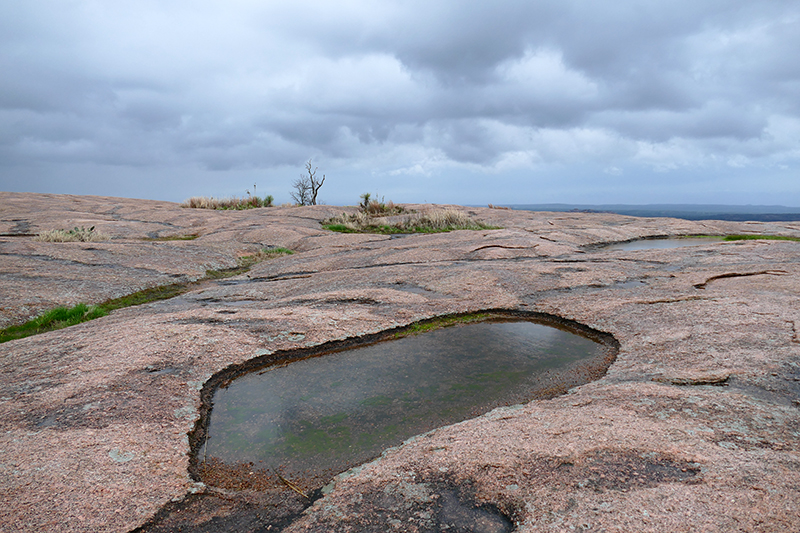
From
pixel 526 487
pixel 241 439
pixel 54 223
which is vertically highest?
pixel 54 223

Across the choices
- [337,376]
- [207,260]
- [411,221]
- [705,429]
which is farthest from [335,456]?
[411,221]

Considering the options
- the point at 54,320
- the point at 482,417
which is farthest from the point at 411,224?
the point at 482,417

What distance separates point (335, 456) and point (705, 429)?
1.78 meters

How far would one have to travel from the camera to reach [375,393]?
289 centimetres

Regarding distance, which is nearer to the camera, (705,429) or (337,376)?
(705,429)

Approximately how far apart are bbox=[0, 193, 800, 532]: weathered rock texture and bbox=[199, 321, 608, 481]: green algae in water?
0.23 m

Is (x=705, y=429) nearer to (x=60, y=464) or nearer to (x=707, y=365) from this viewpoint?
(x=707, y=365)

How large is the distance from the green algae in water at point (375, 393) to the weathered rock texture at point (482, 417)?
0.23 meters

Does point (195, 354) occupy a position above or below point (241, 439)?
above

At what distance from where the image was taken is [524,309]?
14.8 ft

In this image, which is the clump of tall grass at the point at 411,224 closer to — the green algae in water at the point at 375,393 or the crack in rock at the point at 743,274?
the crack in rock at the point at 743,274

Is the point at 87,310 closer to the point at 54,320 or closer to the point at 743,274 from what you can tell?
the point at 54,320

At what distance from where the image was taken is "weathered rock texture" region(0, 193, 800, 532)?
5.46 feet

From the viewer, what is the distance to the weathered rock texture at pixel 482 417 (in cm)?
166
